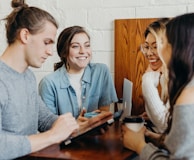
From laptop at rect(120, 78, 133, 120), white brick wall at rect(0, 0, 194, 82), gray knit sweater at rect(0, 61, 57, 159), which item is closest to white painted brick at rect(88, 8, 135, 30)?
white brick wall at rect(0, 0, 194, 82)

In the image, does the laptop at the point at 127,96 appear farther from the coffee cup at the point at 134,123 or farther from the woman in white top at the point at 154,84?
the coffee cup at the point at 134,123

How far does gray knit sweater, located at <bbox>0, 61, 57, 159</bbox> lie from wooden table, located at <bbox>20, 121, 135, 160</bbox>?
0.06 meters

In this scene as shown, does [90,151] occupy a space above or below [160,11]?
below

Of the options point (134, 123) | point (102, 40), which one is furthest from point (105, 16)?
point (134, 123)

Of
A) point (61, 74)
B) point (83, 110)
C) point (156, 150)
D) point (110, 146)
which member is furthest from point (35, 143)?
point (61, 74)

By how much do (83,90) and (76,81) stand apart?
0.06m

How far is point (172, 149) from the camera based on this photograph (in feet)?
3.03

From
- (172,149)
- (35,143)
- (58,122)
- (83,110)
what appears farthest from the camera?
(83,110)

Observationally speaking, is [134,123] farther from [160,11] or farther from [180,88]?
[160,11]

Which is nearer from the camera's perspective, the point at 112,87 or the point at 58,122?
the point at 58,122

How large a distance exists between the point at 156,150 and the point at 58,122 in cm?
37

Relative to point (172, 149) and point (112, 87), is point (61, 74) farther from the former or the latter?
point (172, 149)


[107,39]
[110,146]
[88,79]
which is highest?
[107,39]

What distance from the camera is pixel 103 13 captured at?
1.98m
